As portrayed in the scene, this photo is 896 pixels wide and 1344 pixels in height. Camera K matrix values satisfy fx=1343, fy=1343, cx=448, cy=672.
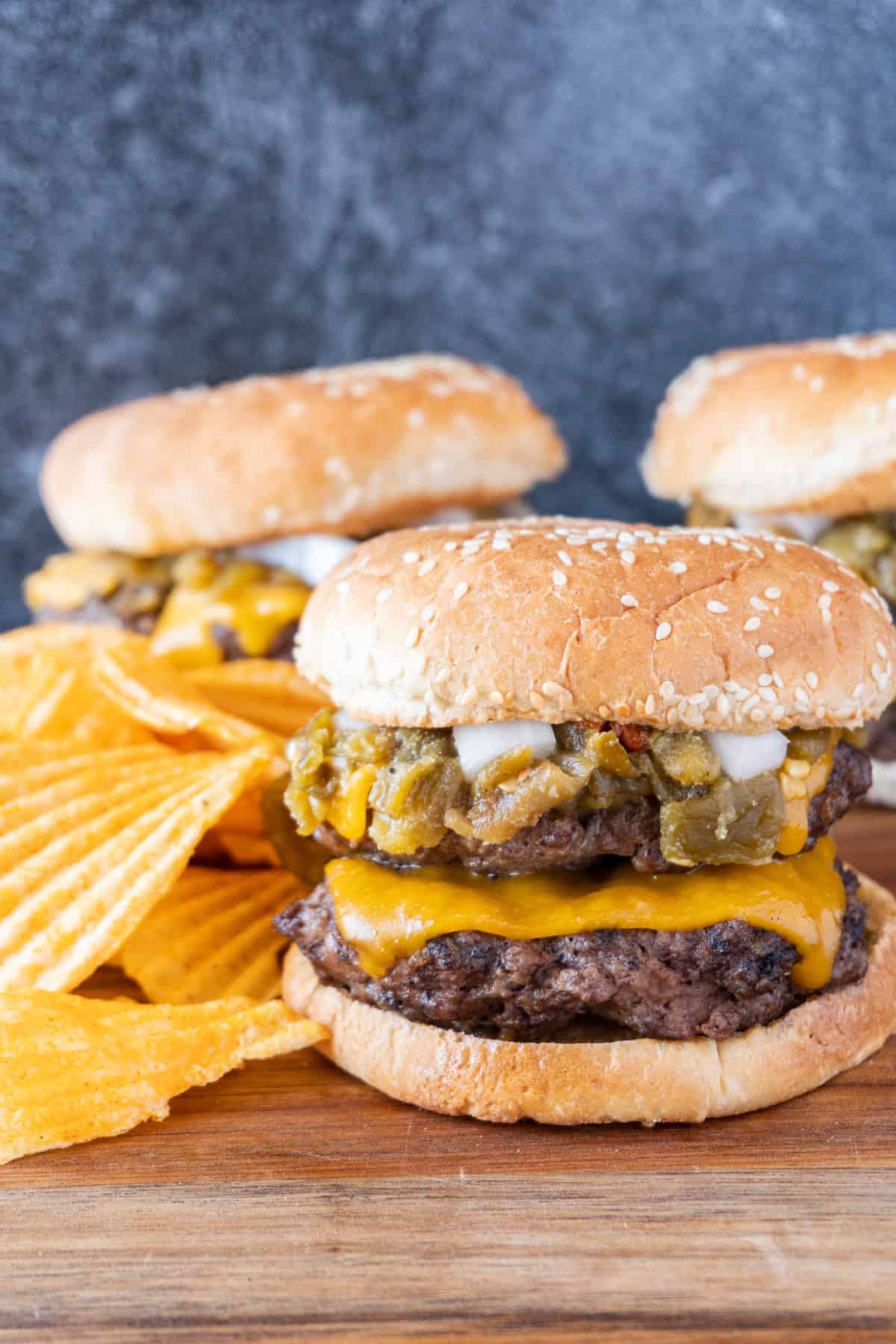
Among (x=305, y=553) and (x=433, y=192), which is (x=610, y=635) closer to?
(x=305, y=553)

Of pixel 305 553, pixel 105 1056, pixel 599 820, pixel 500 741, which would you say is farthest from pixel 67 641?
pixel 599 820

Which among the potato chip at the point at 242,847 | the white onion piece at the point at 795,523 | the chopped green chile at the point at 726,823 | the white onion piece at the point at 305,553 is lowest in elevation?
the potato chip at the point at 242,847

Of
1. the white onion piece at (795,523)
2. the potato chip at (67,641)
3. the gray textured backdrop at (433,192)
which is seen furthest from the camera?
the gray textured backdrop at (433,192)

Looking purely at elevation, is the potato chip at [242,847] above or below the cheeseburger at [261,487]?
below

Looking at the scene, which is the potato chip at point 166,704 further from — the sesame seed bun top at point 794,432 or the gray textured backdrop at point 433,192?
the gray textured backdrop at point 433,192

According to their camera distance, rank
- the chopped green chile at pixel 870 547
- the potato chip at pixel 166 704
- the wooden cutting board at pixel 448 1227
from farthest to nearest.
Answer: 1. the chopped green chile at pixel 870 547
2. the potato chip at pixel 166 704
3. the wooden cutting board at pixel 448 1227

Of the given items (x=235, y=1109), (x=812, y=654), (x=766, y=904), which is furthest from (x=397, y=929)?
(x=812, y=654)

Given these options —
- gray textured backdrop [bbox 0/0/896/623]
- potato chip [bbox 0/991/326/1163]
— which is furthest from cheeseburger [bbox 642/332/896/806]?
potato chip [bbox 0/991/326/1163]

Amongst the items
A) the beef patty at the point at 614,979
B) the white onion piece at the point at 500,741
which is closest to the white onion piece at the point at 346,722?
the white onion piece at the point at 500,741
